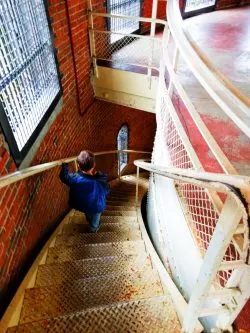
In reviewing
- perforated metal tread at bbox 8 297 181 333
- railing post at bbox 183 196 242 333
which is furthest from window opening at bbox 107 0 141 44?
railing post at bbox 183 196 242 333

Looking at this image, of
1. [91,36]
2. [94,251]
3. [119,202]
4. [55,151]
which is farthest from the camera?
[119,202]

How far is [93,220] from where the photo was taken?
12.1 feet

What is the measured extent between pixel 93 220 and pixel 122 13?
14.0ft

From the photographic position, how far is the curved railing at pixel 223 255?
3.05 ft

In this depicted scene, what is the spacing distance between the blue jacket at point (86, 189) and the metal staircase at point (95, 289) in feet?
1.79

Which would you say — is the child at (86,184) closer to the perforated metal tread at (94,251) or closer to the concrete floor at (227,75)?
the perforated metal tread at (94,251)

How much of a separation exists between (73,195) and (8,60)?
163cm

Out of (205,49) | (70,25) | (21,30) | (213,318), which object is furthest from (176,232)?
(205,49)

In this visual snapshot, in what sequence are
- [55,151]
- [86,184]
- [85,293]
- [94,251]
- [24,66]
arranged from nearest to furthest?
[85,293] → [24,66] → [86,184] → [94,251] → [55,151]

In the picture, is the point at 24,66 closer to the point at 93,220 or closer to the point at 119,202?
the point at 93,220

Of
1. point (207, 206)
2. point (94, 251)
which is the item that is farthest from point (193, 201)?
point (94, 251)

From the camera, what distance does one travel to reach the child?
291 cm

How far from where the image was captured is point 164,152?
2875 mm

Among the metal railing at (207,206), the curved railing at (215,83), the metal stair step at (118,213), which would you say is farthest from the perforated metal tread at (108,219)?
the curved railing at (215,83)
